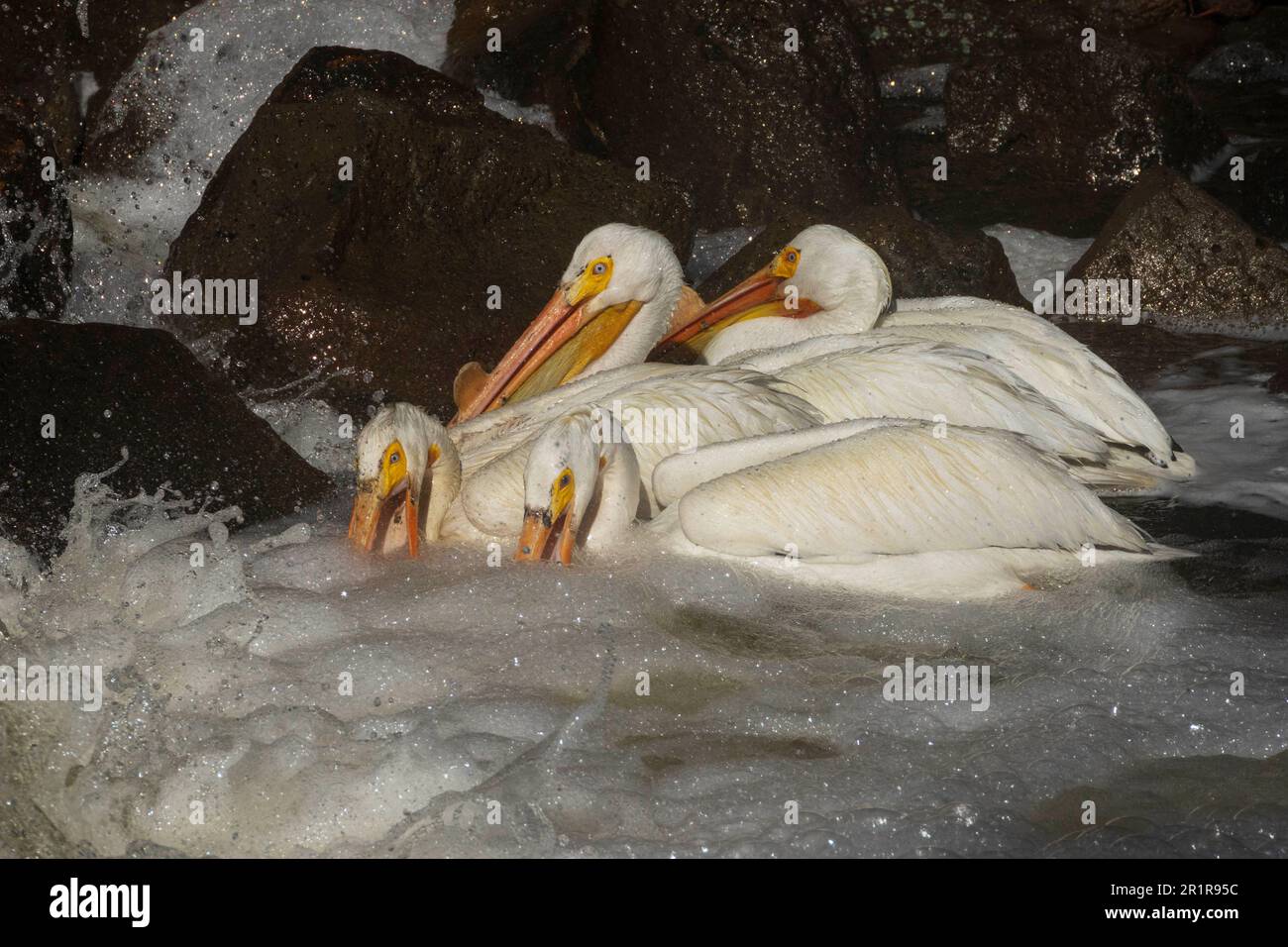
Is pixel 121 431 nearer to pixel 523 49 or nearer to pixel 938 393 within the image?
pixel 938 393

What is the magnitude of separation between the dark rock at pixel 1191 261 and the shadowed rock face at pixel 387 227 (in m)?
2.05

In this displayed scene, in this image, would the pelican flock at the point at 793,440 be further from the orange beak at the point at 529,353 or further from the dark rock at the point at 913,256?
the dark rock at the point at 913,256

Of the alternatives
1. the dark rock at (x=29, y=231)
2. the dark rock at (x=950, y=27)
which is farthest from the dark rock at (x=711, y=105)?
the dark rock at (x=950, y=27)

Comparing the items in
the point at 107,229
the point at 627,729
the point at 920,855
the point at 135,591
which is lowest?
the point at 920,855

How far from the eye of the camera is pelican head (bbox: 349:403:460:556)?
4477 millimetres

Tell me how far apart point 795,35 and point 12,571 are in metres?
5.38

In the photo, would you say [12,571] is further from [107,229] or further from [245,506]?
[107,229]

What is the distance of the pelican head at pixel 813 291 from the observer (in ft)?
18.4

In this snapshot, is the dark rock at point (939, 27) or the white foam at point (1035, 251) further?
the dark rock at point (939, 27)

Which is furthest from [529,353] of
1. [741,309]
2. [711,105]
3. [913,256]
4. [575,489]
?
[711,105]

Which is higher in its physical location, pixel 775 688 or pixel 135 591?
pixel 135 591

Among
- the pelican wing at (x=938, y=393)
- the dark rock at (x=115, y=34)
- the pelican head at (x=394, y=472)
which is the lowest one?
the pelican head at (x=394, y=472)

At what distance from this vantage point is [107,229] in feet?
25.1
